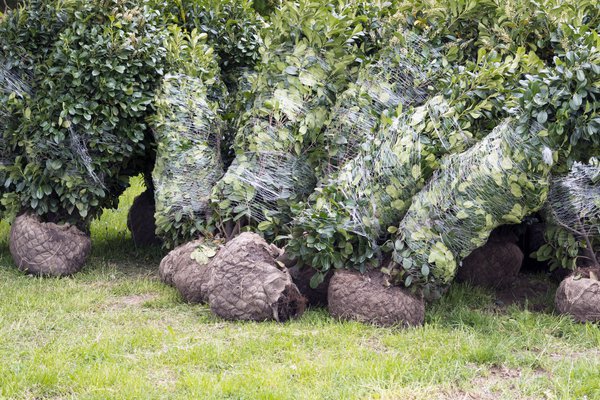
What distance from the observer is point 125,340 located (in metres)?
4.99

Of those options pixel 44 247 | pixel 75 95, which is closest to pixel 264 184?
pixel 75 95

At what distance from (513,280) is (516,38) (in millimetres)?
1883

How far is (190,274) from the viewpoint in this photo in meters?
5.92

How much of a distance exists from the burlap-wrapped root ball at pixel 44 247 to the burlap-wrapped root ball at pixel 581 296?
Result: 387 cm

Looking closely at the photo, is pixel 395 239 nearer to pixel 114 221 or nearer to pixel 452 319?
pixel 452 319

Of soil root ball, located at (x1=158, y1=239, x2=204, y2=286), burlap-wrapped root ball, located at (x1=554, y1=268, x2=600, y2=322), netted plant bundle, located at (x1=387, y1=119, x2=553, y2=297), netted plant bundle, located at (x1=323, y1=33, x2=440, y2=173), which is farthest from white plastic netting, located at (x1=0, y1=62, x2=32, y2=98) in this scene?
burlap-wrapped root ball, located at (x1=554, y1=268, x2=600, y2=322)

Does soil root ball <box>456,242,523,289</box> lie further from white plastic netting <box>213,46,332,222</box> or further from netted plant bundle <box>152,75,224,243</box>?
netted plant bundle <box>152,75,224,243</box>

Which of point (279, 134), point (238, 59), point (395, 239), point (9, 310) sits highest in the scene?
point (238, 59)

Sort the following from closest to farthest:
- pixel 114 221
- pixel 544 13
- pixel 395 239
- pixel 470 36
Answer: pixel 395 239 → pixel 544 13 → pixel 470 36 → pixel 114 221

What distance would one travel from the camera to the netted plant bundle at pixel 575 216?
207 inches

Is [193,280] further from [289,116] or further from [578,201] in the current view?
[578,201]

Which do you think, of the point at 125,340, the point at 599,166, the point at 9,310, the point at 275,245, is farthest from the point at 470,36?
the point at 9,310

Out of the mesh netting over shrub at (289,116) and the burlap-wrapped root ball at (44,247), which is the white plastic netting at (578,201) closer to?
the mesh netting over shrub at (289,116)

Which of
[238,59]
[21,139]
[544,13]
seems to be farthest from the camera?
[238,59]
